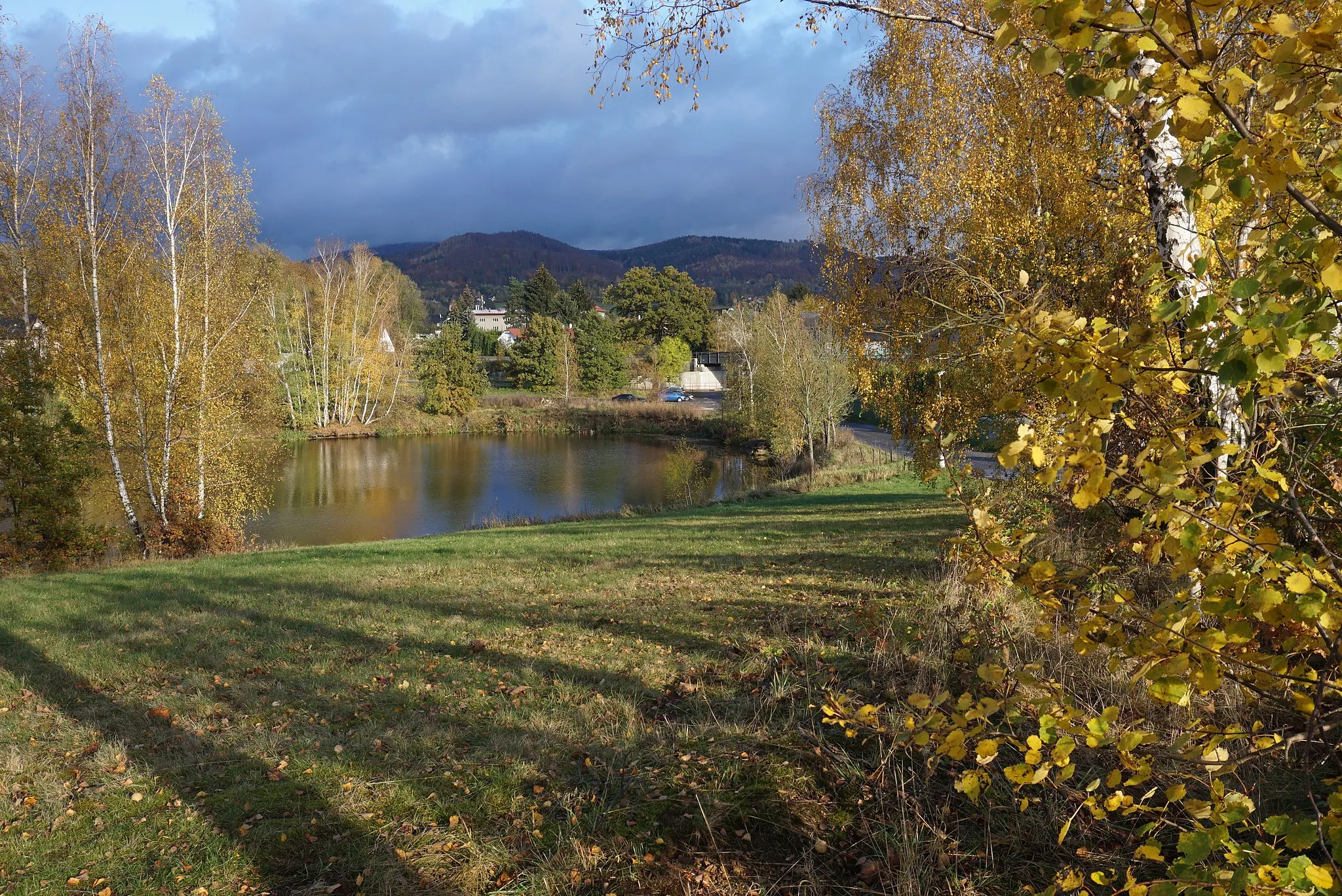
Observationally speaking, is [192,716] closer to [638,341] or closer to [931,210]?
[931,210]

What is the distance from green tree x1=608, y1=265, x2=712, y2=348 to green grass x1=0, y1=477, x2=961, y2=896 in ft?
203

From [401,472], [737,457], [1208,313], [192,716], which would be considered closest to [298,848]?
[192,716]

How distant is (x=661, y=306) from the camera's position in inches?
2766

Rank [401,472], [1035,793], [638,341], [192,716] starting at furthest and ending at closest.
→ [638,341], [401,472], [192,716], [1035,793]

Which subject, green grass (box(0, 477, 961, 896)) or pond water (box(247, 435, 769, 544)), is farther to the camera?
pond water (box(247, 435, 769, 544))

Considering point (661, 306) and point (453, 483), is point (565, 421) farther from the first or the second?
point (661, 306)

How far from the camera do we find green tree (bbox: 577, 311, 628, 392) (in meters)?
57.8

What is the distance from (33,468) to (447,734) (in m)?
12.5

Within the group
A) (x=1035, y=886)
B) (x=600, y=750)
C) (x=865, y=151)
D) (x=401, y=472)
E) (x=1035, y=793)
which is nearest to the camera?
(x=1035, y=886)

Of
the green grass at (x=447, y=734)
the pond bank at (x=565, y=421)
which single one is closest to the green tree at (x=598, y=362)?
the pond bank at (x=565, y=421)

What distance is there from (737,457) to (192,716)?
3183 cm

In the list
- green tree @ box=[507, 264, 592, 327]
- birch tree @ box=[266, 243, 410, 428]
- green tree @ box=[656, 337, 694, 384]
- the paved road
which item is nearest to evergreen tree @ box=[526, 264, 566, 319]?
green tree @ box=[507, 264, 592, 327]

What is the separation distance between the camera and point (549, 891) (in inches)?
112

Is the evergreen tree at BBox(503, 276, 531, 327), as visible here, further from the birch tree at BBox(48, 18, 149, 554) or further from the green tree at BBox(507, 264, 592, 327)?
the birch tree at BBox(48, 18, 149, 554)
